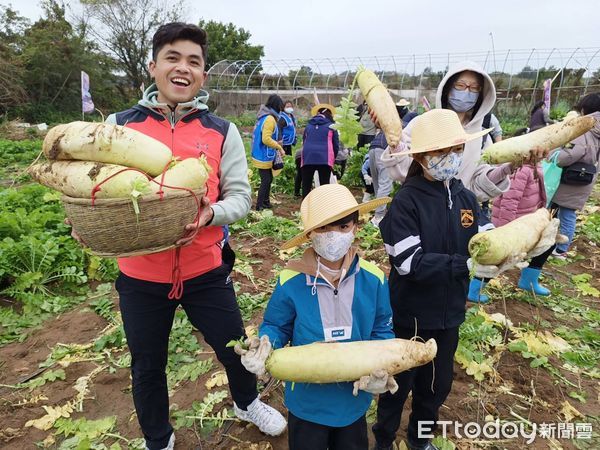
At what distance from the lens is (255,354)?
5.51ft

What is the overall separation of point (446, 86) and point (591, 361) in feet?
9.60

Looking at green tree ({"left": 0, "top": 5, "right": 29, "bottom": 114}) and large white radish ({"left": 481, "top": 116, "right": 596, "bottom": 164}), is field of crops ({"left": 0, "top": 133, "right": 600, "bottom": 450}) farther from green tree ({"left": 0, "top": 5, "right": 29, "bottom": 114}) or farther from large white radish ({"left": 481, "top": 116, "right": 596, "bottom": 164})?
green tree ({"left": 0, "top": 5, "right": 29, "bottom": 114})

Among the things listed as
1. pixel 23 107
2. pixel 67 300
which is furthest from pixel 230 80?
pixel 67 300

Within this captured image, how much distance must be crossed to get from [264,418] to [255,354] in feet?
4.31

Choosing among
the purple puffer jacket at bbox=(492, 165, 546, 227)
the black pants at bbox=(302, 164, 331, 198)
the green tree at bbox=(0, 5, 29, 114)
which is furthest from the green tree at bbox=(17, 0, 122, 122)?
the purple puffer jacket at bbox=(492, 165, 546, 227)

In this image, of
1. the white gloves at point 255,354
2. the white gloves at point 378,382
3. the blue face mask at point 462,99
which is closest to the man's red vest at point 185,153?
the white gloves at point 255,354

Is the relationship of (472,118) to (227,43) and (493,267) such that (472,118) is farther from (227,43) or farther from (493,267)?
(227,43)

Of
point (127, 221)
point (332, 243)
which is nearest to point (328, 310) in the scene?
point (332, 243)

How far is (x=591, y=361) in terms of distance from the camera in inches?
142

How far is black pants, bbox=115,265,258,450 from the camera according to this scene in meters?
2.15

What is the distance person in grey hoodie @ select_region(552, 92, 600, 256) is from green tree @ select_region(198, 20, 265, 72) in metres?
40.4

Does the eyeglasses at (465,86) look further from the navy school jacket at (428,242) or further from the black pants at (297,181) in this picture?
the black pants at (297,181)

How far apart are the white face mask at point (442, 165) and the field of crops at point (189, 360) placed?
0.78 metres

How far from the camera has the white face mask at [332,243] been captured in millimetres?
1901
